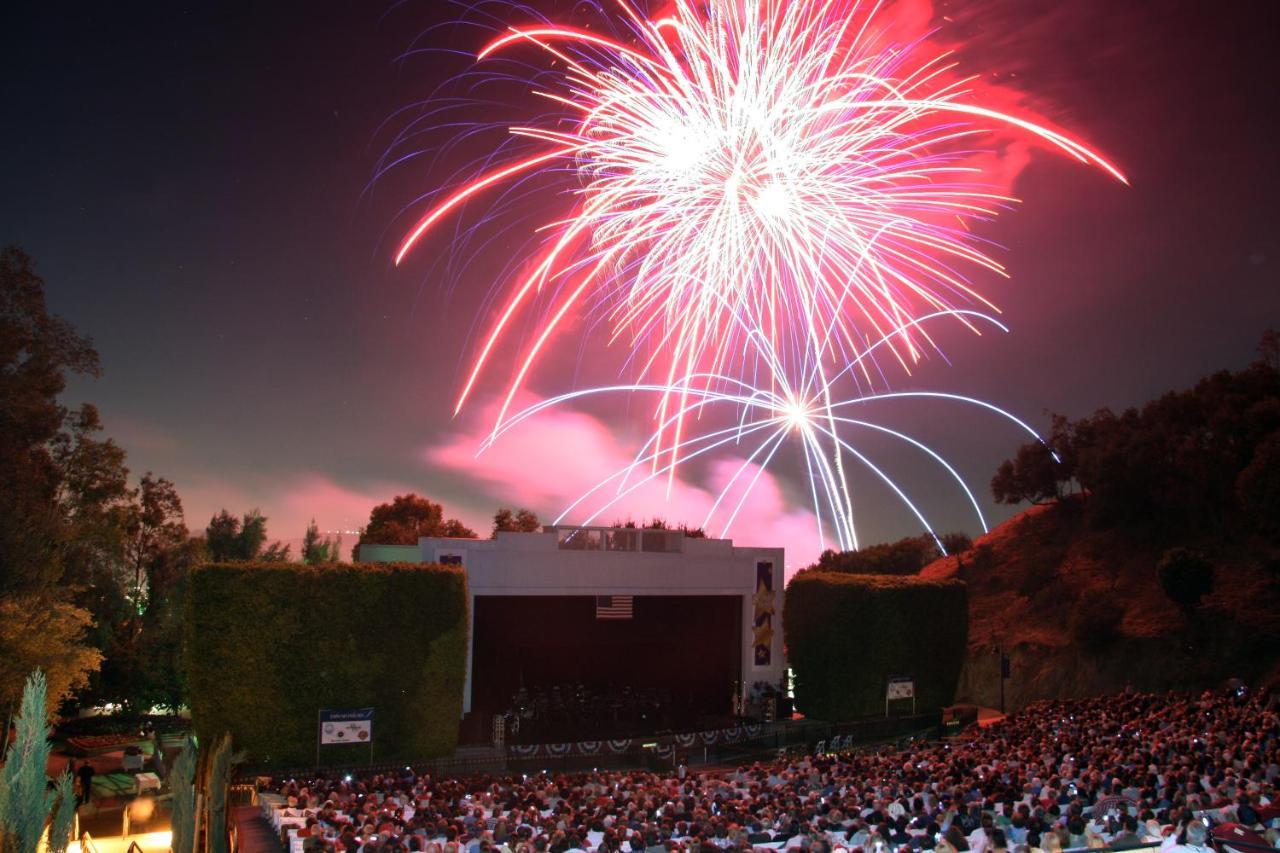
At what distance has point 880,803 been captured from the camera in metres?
15.2

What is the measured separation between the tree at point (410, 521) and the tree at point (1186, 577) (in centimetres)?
4473

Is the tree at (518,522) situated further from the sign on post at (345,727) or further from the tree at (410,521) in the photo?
the sign on post at (345,727)

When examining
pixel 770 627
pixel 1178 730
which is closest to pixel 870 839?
pixel 1178 730

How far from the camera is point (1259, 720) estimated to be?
75.9ft

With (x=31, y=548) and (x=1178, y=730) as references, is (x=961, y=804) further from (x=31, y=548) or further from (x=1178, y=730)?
(x=31, y=548)

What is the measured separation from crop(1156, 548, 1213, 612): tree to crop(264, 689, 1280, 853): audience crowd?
822 inches

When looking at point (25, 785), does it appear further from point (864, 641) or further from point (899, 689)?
point (899, 689)

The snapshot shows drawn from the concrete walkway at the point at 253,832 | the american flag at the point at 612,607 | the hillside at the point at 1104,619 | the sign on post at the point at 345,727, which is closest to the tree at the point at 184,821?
the concrete walkway at the point at 253,832

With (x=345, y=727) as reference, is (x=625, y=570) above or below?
above

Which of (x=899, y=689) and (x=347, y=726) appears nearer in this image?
(x=347, y=726)

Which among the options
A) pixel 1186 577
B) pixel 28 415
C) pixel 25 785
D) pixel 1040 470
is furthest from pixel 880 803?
pixel 1040 470

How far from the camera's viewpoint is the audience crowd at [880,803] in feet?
41.7

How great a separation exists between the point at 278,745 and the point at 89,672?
12437mm

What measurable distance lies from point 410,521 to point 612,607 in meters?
Result: 38.3
